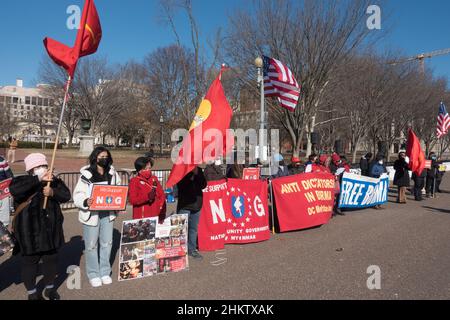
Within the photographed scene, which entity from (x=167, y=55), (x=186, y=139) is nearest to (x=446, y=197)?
(x=186, y=139)

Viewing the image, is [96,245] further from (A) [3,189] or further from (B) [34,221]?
(A) [3,189]

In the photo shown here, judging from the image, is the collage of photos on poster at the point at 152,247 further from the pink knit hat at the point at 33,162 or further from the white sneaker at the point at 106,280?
the pink knit hat at the point at 33,162

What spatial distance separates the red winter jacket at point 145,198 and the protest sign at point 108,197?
38cm

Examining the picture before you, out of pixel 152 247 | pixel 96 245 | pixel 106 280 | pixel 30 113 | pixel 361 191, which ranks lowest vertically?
pixel 106 280

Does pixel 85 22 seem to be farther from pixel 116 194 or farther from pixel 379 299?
pixel 379 299

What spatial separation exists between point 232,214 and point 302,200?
1868 mm

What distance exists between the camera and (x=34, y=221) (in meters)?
3.85

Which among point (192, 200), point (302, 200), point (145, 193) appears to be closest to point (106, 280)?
point (145, 193)

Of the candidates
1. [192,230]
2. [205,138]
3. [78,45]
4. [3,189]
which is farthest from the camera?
[192,230]

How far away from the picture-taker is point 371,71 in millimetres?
21078

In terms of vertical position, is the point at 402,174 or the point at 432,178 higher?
the point at 402,174

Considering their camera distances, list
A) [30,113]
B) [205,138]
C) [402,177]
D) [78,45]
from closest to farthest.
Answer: [78,45] → [205,138] → [402,177] → [30,113]

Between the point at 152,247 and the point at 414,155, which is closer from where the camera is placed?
the point at 152,247

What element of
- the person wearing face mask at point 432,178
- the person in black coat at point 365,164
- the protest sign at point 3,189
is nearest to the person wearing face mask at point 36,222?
the protest sign at point 3,189
